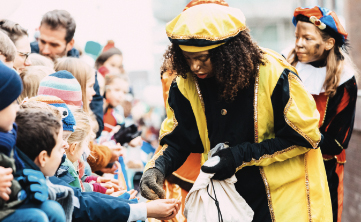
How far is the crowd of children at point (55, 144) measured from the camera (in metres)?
1.71

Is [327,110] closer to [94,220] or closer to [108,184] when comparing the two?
[108,184]

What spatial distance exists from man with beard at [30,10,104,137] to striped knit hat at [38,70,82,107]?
1284 millimetres

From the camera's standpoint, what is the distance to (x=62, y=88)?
323cm

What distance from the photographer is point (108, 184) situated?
3.18m

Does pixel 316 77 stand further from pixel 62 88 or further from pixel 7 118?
pixel 7 118

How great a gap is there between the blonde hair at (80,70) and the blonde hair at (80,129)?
82 centimetres

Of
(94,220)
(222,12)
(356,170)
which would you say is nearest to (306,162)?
(222,12)

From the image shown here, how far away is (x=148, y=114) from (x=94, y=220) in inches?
414

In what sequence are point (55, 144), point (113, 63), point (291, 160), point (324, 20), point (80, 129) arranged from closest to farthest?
point (55, 144)
point (291, 160)
point (80, 129)
point (324, 20)
point (113, 63)

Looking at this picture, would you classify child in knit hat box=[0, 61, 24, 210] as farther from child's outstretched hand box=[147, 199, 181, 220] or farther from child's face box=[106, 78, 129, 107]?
child's face box=[106, 78, 129, 107]

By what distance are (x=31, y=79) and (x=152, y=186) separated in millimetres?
1437

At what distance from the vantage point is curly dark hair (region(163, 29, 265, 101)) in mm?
2631

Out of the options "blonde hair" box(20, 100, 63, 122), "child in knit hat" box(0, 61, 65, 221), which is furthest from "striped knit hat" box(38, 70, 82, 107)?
"child in knit hat" box(0, 61, 65, 221)

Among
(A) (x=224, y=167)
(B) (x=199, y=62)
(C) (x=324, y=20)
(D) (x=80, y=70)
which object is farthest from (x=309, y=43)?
(D) (x=80, y=70)
